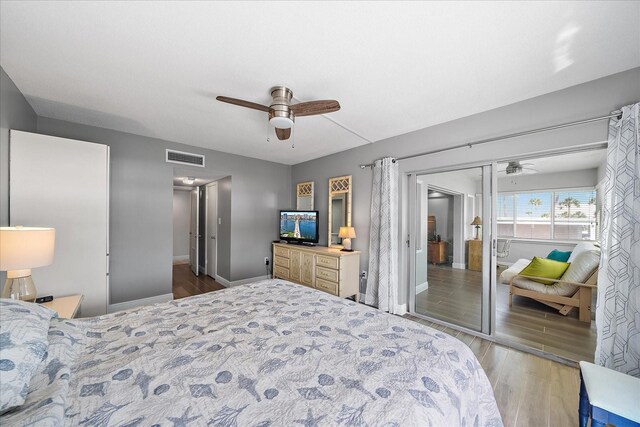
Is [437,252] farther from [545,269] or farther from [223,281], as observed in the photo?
[223,281]

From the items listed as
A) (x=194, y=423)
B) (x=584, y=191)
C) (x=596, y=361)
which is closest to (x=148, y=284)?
(x=194, y=423)

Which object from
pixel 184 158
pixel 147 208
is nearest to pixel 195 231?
pixel 147 208

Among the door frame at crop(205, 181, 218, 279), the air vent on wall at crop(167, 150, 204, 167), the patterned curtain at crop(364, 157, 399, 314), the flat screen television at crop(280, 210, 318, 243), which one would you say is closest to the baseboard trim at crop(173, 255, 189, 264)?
the door frame at crop(205, 181, 218, 279)

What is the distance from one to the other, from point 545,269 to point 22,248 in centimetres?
517

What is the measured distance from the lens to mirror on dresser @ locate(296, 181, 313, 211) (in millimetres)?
4703

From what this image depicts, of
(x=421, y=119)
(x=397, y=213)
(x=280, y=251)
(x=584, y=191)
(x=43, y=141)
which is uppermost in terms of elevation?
(x=421, y=119)

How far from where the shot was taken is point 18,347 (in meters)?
0.90

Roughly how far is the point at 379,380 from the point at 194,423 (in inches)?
27.3

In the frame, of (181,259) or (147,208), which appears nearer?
(147,208)

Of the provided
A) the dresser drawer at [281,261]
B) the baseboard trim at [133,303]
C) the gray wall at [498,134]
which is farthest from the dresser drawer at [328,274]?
the baseboard trim at [133,303]

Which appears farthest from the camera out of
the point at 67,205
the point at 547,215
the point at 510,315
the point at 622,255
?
the point at 547,215

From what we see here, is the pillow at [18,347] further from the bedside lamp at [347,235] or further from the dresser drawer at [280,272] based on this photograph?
the dresser drawer at [280,272]

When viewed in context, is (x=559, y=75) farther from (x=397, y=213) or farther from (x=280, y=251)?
(x=280, y=251)

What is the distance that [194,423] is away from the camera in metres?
0.79
